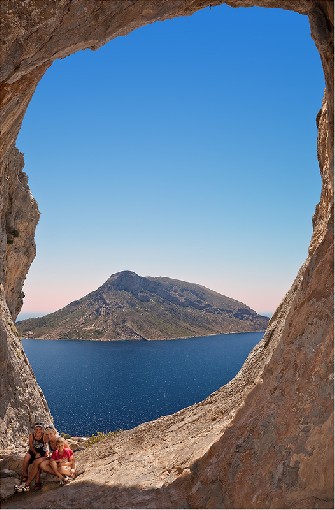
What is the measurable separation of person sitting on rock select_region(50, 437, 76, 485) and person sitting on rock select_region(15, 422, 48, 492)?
35 centimetres

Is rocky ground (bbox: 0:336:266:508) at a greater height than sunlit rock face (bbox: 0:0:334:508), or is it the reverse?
sunlit rock face (bbox: 0:0:334:508)

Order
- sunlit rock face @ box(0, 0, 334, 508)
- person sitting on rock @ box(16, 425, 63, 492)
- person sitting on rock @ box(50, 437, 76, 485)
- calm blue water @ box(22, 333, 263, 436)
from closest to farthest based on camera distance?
sunlit rock face @ box(0, 0, 334, 508), person sitting on rock @ box(16, 425, 63, 492), person sitting on rock @ box(50, 437, 76, 485), calm blue water @ box(22, 333, 263, 436)

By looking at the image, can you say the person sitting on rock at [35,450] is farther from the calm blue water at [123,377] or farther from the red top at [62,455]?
the calm blue water at [123,377]

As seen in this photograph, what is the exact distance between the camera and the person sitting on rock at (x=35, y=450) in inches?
435

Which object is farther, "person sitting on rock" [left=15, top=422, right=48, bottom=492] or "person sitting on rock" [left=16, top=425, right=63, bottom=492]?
"person sitting on rock" [left=15, top=422, right=48, bottom=492]

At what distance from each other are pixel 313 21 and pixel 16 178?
81.4 feet

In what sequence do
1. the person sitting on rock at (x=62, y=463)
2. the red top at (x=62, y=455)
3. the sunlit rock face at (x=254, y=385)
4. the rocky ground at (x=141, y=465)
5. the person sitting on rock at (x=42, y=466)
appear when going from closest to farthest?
the sunlit rock face at (x=254, y=385) → the rocky ground at (x=141, y=465) → the person sitting on rock at (x=42, y=466) → the person sitting on rock at (x=62, y=463) → the red top at (x=62, y=455)

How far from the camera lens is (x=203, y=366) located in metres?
127

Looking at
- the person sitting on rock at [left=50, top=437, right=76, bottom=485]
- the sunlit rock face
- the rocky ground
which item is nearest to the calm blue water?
the rocky ground

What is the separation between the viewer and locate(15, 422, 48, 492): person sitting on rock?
11041 mm

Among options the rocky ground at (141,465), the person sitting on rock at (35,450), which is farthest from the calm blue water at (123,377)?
the person sitting on rock at (35,450)

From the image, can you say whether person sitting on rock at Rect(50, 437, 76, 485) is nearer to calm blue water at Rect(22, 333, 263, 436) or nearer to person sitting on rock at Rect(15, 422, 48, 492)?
person sitting on rock at Rect(15, 422, 48, 492)

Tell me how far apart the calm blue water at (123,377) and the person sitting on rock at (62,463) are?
56.9m

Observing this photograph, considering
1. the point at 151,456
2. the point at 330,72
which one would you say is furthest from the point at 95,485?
the point at 330,72
